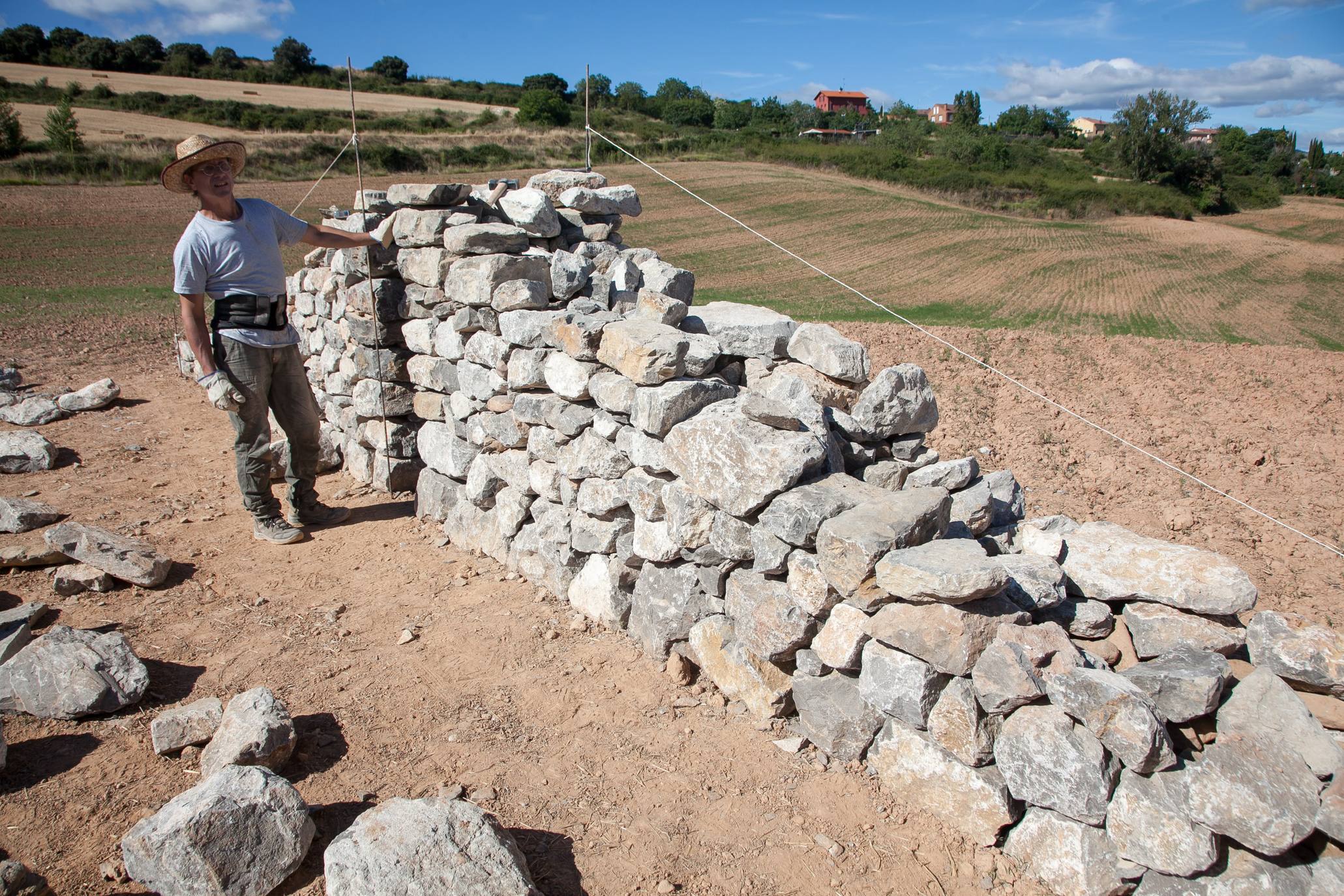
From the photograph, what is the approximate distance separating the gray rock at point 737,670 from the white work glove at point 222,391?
3.28 m

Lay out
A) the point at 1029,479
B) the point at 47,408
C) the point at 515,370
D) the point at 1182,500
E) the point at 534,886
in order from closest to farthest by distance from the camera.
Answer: the point at 534,886 → the point at 515,370 → the point at 1182,500 → the point at 1029,479 → the point at 47,408

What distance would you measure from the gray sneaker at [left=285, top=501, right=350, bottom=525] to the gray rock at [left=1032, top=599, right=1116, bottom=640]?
468 centimetres

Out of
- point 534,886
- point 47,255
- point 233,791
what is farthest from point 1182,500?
point 47,255

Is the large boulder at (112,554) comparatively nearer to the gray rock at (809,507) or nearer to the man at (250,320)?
the man at (250,320)

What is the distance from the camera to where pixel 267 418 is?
17.3ft

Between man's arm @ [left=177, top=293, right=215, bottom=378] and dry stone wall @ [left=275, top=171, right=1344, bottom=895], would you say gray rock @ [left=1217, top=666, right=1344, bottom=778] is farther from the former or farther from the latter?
man's arm @ [left=177, top=293, right=215, bottom=378]

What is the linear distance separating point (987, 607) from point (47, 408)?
27.5 feet

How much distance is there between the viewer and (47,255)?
59.7ft

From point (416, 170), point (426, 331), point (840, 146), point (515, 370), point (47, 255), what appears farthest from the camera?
point (840, 146)

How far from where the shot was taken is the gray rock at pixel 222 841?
246 centimetres

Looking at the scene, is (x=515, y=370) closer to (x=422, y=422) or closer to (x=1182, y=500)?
(x=422, y=422)

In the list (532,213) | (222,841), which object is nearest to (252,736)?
(222,841)

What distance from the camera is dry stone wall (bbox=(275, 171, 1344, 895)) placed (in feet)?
8.37

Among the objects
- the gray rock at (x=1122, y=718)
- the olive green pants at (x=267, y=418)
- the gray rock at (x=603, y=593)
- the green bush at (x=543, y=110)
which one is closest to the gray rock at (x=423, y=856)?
the gray rock at (x=603, y=593)
